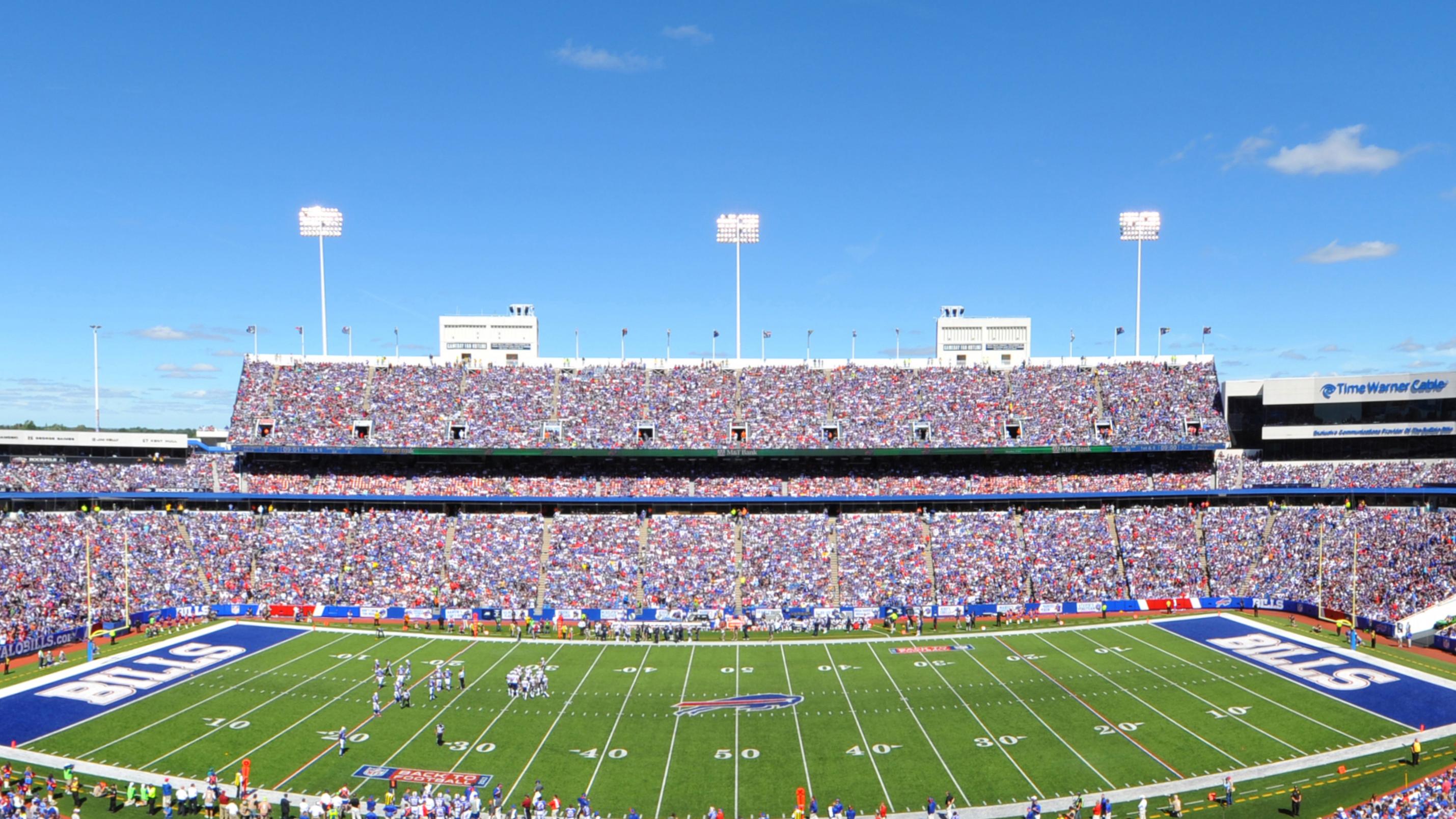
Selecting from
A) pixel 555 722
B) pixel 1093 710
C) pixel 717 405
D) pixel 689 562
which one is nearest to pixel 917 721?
pixel 1093 710

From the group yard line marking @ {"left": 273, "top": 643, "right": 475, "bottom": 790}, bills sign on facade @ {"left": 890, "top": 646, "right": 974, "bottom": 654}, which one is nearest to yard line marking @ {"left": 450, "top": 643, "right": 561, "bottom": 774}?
yard line marking @ {"left": 273, "top": 643, "right": 475, "bottom": 790}

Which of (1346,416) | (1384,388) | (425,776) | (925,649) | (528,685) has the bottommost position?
(925,649)

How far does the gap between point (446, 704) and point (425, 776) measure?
7.38 m

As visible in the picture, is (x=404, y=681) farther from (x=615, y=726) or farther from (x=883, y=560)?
(x=883, y=560)

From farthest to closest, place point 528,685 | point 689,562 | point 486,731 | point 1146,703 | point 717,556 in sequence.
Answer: point 717,556, point 689,562, point 528,685, point 1146,703, point 486,731

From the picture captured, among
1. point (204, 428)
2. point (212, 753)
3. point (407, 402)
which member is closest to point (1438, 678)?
point (212, 753)

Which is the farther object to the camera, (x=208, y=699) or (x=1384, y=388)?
(x=1384, y=388)

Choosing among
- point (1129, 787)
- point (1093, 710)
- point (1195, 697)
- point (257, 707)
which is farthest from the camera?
point (1195, 697)

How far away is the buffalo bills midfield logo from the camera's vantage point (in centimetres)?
3200

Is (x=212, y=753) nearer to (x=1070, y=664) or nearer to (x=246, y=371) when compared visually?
(x=1070, y=664)

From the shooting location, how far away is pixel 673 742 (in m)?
28.9

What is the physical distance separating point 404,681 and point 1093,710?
1040 inches

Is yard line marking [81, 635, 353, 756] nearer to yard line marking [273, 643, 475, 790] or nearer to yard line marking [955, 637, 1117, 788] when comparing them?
yard line marking [273, 643, 475, 790]

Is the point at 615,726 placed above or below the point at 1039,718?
below
